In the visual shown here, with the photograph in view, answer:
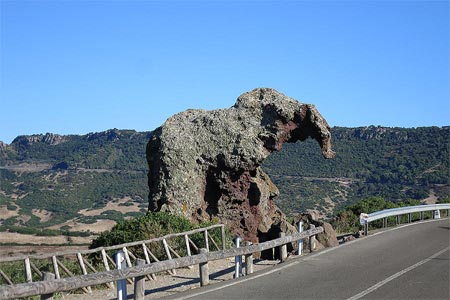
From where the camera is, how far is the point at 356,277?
46.8ft

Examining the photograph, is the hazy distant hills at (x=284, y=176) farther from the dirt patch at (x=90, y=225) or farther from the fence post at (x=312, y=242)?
the fence post at (x=312, y=242)

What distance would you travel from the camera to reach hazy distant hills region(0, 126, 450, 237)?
74.5 meters

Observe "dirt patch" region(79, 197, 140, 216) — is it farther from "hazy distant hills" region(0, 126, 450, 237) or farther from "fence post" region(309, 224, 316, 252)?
"fence post" region(309, 224, 316, 252)

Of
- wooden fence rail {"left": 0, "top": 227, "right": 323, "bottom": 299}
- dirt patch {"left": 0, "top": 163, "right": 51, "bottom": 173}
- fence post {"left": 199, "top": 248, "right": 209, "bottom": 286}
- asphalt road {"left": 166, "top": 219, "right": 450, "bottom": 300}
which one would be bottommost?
Result: asphalt road {"left": 166, "top": 219, "right": 450, "bottom": 300}

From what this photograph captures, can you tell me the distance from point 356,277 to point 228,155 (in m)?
10.4

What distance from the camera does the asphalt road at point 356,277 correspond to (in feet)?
→ 40.8

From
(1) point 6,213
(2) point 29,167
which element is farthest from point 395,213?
(2) point 29,167

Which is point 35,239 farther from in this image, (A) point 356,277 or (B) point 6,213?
(A) point 356,277

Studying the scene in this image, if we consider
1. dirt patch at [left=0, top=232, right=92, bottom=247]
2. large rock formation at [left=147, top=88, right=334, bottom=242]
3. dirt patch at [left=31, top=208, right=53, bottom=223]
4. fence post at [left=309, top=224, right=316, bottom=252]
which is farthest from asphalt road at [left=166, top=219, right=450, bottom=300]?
dirt patch at [left=31, top=208, right=53, bottom=223]

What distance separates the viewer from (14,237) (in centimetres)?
5291

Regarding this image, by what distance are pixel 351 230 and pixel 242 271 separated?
1418 centimetres

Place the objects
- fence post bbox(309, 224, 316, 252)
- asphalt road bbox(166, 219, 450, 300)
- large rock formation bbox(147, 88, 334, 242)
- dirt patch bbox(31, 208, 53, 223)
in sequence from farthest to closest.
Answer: dirt patch bbox(31, 208, 53, 223), large rock formation bbox(147, 88, 334, 242), fence post bbox(309, 224, 316, 252), asphalt road bbox(166, 219, 450, 300)

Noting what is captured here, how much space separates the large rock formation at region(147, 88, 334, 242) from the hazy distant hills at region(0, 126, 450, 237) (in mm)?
42121

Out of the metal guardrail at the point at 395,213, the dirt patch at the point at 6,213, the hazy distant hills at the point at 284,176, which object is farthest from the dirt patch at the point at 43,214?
the metal guardrail at the point at 395,213
